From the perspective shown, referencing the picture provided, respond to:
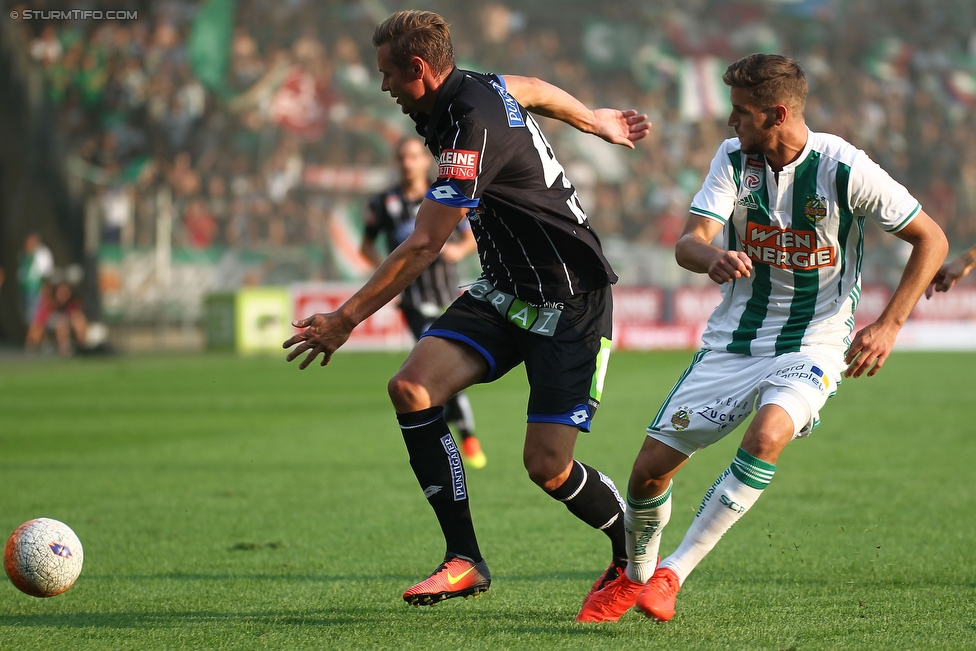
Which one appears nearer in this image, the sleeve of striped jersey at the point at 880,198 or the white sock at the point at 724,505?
the white sock at the point at 724,505

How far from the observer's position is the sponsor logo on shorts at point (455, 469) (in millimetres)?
4277

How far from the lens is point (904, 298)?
397 centimetres

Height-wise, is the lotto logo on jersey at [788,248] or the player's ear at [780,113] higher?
the player's ear at [780,113]

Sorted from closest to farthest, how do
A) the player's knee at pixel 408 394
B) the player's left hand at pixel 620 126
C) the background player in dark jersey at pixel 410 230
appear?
the player's knee at pixel 408 394 < the player's left hand at pixel 620 126 < the background player in dark jersey at pixel 410 230

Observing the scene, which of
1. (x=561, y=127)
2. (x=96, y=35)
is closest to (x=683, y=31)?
(x=561, y=127)

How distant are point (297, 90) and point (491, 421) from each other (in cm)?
1992

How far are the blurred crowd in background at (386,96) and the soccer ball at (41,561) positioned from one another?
2257 cm

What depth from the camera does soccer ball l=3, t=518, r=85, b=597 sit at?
4254mm

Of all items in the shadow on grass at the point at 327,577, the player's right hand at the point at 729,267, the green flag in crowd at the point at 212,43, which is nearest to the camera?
the player's right hand at the point at 729,267

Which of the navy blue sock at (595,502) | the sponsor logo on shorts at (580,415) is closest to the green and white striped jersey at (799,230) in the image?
the sponsor logo on shorts at (580,415)

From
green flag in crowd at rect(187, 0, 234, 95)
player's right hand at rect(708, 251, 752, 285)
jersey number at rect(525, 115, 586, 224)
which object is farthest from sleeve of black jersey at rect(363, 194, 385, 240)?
green flag in crowd at rect(187, 0, 234, 95)

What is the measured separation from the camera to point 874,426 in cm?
1039

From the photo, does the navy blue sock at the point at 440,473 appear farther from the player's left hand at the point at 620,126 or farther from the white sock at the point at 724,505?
the player's left hand at the point at 620,126

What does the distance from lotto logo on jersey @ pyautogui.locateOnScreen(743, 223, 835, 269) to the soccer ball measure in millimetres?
2903
